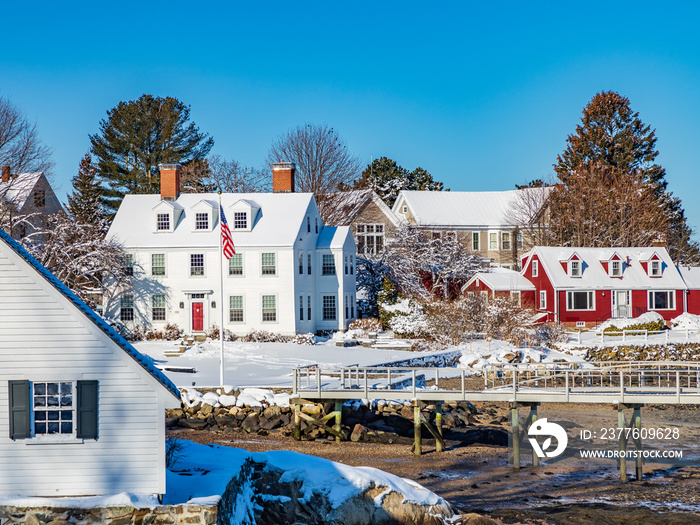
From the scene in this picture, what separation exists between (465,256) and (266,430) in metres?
32.8

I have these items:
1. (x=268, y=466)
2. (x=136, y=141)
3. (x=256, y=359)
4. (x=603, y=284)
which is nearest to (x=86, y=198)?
(x=136, y=141)

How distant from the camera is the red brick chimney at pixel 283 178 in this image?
47.9 m

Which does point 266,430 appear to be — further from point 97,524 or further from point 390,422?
point 97,524

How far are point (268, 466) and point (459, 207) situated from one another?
2086 inches

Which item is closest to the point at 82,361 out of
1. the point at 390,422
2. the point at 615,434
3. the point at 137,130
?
the point at 390,422

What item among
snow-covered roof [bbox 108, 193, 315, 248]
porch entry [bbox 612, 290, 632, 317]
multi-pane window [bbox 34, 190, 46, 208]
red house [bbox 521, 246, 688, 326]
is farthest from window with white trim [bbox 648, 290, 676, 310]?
multi-pane window [bbox 34, 190, 46, 208]

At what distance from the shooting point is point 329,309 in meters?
45.8

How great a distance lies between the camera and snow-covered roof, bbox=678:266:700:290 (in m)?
50.4

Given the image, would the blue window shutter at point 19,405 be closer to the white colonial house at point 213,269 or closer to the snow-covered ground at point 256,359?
the snow-covered ground at point 256,359

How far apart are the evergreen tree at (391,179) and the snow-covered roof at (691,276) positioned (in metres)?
32.7

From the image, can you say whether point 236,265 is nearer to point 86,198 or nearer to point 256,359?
point 256,359

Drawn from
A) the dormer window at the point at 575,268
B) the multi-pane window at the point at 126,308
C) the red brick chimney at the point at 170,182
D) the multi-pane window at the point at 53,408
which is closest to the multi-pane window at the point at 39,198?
the red brick chimney at the point at 170,182

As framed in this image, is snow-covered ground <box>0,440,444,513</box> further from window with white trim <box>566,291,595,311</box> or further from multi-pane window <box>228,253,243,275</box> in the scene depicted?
window with white trim <box>566,291,595,311</box>

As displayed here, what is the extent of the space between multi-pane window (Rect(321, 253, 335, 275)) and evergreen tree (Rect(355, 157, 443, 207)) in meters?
31.5
